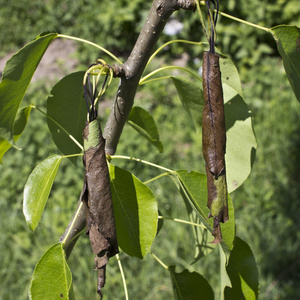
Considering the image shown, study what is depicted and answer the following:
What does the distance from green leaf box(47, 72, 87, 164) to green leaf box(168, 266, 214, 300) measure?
375mm

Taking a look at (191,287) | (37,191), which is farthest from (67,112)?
(191,287)

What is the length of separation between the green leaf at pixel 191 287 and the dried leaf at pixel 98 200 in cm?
35

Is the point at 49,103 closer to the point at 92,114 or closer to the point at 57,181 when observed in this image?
the point at 92,114

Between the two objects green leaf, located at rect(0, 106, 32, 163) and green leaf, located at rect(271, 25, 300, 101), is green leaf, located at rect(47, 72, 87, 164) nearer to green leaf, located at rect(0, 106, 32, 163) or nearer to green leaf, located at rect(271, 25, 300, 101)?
green leaf, located at rect(0, 106, 32, 163)

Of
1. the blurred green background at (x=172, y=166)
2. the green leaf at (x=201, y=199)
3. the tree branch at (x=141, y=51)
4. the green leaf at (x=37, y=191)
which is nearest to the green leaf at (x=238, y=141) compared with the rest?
the green leaf at (x=201, y=199)

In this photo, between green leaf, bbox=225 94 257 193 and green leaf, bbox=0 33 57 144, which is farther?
green leaf, bbox=225 94 257 193

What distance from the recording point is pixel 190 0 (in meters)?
0.70

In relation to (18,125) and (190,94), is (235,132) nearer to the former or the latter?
(190,94)

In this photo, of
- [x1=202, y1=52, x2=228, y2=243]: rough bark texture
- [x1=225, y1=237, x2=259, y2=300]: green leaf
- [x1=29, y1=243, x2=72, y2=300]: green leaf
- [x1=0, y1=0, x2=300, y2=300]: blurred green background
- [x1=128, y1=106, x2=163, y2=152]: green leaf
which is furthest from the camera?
[x1=0, y1=0, x2=300, y2=300]: blurred green background

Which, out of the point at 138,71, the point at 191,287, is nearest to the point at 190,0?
the point at 138,71

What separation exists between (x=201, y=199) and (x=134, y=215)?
127mm

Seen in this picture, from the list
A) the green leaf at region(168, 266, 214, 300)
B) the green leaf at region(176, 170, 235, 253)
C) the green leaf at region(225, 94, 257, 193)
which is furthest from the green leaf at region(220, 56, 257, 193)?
the green leaf at region(168, 266, 214, 300)

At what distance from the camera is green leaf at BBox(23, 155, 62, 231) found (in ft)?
2.43

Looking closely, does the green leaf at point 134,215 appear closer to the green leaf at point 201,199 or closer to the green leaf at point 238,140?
the green leaf at point 201,199
